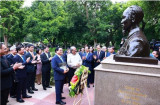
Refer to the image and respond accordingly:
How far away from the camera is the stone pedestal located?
3.67m

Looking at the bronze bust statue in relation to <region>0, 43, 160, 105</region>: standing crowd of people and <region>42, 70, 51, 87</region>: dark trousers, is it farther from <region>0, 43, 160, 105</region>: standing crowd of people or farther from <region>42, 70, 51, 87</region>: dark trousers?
<region>42, 70, 51, 87</region>: dark trousers

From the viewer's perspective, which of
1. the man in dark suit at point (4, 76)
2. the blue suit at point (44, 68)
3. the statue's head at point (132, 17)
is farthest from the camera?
the blue suit at point (44, 68)

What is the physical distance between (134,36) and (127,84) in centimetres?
146

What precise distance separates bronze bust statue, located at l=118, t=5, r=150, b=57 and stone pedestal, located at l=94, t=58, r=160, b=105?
0.44m

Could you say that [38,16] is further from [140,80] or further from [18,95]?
[140,80]

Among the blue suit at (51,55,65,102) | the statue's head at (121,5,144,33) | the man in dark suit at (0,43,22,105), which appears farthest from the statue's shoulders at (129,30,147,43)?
the man in dark suit at (0,43,22,105)

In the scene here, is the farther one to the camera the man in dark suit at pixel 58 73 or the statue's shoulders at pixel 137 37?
the man in dark suit at pixel 58 73

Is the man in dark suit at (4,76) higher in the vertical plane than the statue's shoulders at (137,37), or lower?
lower

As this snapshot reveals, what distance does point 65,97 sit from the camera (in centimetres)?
566

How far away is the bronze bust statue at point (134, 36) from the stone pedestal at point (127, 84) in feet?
1.45

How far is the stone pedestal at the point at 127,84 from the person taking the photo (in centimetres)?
367

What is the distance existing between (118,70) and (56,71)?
7.32 ft

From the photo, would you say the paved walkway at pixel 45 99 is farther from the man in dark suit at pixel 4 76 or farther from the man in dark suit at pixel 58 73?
the man in dark suit at pixel 4 76

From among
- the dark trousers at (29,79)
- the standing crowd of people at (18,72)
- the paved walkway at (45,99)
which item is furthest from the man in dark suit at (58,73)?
the dark trousers at (29,79)
